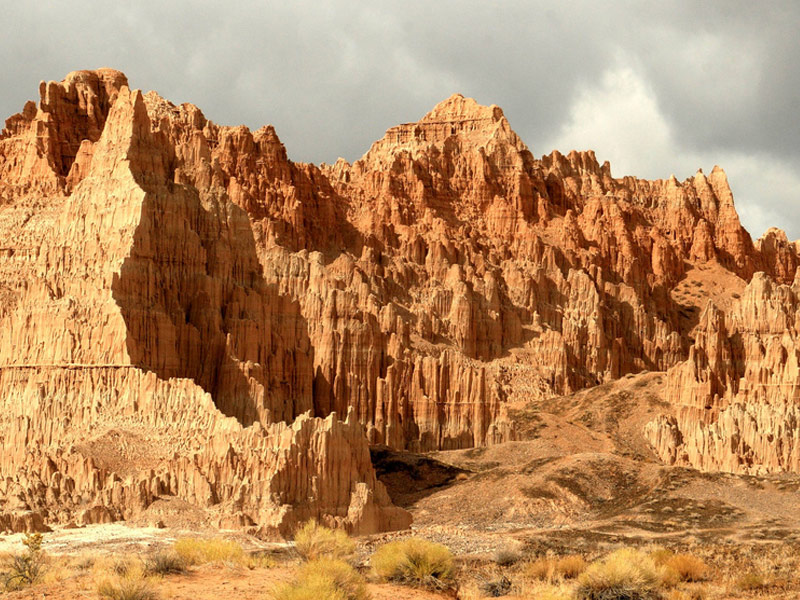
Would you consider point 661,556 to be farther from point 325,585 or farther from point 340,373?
point 340,373

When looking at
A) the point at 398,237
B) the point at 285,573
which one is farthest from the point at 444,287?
the point at 285,573

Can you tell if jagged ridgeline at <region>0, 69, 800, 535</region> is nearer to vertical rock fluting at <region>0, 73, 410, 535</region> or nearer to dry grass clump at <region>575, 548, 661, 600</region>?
vertical rock fluting at <region>0, 73, 410, 535</region>

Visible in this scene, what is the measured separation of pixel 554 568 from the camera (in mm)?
41062

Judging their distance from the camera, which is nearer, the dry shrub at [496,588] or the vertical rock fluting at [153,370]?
the dry shrub at [496,588]

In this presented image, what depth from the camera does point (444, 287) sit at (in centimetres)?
13625

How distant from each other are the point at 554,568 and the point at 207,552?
918cm

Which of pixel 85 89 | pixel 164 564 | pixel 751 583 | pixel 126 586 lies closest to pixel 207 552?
pixel 164 564

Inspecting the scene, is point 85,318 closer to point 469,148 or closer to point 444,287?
point 444,287

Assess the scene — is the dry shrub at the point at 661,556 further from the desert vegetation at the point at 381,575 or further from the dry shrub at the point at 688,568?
the dry shrub at the point at 688,568

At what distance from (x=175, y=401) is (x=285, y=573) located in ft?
103

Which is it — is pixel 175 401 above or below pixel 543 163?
below

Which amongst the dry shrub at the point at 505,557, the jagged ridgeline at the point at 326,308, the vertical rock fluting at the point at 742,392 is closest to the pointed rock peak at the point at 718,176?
the jagged ridgeline at the point at 326,308

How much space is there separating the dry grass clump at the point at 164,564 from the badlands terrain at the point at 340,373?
1.49 feet

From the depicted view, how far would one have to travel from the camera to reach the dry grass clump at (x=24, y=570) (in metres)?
35.4
